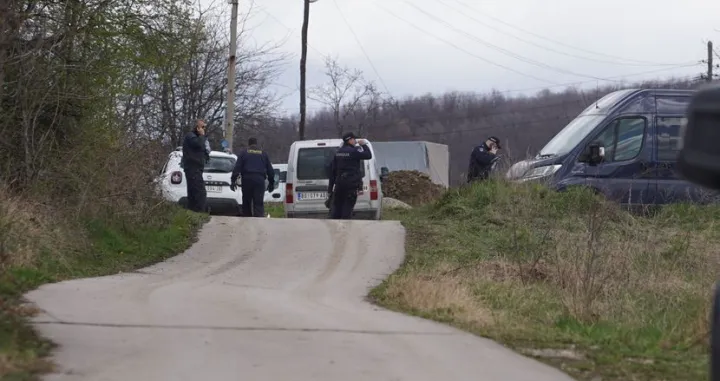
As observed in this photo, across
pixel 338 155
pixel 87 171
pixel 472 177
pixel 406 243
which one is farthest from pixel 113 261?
pixel 472 177

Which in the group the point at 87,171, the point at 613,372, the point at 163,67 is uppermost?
the point at 163,67

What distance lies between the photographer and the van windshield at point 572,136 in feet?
52.5

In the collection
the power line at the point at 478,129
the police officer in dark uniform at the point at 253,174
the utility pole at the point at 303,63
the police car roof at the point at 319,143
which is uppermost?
the utility pole at the point at 303,63

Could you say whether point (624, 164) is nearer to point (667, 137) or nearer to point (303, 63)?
point (667, 137)

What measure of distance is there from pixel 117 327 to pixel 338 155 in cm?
929

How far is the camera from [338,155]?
15.8 metres

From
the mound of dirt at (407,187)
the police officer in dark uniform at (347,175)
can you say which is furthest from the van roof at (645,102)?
the mound of dirt at (407,187)

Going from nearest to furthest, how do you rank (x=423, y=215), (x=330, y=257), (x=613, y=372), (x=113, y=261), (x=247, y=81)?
1. (x=613, y=372)
2. (x=113, y=261)
3. (x=330, y=257)
4. (x=423, y=215)
5. (x=247, y=81)

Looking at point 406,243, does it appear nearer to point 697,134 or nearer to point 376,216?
point 376,216

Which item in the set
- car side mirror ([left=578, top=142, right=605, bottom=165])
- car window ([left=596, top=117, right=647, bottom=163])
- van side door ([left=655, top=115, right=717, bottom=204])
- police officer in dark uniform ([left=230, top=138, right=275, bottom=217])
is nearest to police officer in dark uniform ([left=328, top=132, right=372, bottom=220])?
police officer in dark uniform ([left=230, top=138, right=275, bottom=217])

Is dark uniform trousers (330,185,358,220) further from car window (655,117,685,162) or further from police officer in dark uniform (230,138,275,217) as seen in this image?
car window (655,117,685,162)

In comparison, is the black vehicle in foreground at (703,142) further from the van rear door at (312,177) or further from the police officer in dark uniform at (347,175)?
the van rear door at (312,177)

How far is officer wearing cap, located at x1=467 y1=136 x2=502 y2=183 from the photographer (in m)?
17.4

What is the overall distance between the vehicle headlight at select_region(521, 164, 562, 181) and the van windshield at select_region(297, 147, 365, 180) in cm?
394
